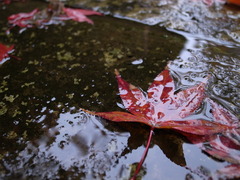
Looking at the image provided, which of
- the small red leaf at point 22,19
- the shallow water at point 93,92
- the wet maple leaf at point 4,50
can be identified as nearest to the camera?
the shallow water at point 93,92

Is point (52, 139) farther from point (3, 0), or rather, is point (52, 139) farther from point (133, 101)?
point (3, 0)

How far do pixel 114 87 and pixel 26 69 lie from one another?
416mm

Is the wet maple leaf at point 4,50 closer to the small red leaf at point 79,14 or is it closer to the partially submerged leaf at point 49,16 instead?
the partially submerged leaf at point 49,16

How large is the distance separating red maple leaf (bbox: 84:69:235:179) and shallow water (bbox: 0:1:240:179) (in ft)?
0.13

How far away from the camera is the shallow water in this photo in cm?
66

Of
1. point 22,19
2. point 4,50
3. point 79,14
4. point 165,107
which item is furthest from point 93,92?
point 22,19

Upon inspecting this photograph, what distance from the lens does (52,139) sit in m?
0.73

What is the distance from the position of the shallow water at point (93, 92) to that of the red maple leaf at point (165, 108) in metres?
0.04

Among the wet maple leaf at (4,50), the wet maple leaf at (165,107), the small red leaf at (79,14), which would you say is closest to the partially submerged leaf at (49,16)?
the small red leaf at (79,14)

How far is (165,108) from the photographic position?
2.40 feet

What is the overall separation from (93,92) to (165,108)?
0.92ft

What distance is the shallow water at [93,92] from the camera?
0.66 metres

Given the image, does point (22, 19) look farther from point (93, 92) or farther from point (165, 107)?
point (165, 107)

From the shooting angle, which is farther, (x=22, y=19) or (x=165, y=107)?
(x=22, y=19)
